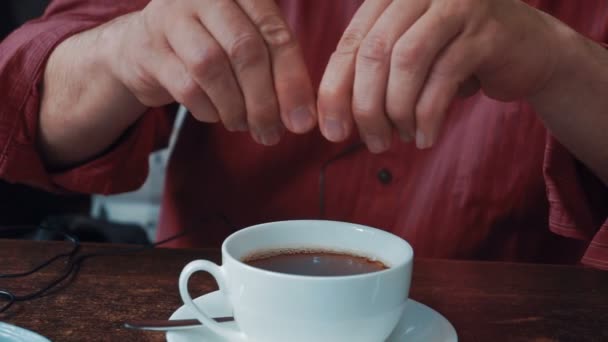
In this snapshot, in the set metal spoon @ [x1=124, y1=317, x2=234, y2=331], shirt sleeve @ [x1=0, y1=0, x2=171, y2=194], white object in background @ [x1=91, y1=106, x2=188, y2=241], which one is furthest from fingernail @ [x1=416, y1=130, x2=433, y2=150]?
white object in background @ [x1=91, y1=106, x2=188, y2=241]

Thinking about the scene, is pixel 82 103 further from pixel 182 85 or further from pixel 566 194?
pixel 566 194

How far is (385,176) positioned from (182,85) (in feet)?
1.28

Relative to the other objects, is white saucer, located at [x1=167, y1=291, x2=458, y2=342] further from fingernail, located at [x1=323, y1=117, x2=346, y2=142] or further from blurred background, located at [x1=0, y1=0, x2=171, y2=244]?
blurred background, located at [x1=0, y1=0, x2=171, y2=244]

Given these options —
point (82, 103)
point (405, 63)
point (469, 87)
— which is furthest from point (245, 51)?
point (82, 103)

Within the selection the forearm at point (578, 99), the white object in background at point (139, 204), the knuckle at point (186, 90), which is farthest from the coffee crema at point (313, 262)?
the white object in background at point (139, 204)

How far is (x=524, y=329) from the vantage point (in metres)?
0.46

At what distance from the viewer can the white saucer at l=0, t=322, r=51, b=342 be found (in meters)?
0.39

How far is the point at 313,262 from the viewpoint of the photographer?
471mm

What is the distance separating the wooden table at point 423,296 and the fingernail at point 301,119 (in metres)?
0.17

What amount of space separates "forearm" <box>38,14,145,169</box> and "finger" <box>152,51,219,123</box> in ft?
0.55

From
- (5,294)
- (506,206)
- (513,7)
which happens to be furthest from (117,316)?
(506,206)

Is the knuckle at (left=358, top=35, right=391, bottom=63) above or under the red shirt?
above

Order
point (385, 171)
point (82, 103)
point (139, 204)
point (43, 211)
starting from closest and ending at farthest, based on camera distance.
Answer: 1. point (82, 103)
2. point (385, 171)
3. point (43, 211)
4. point (139, 204)

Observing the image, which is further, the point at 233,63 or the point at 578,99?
the point at 578,99
